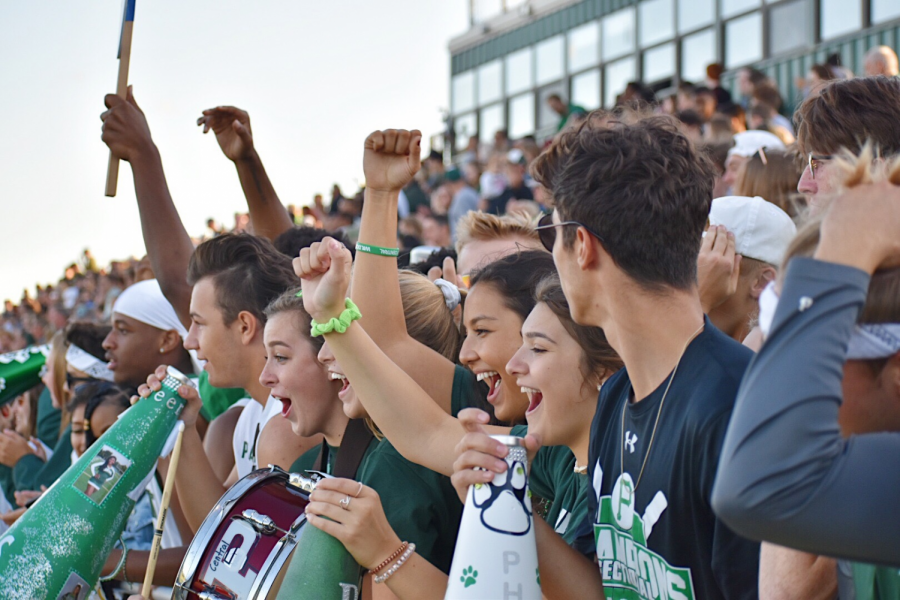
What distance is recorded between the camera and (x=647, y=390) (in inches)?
84.8

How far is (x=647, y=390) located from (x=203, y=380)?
392 cm

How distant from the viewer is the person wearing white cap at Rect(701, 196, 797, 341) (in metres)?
3.19

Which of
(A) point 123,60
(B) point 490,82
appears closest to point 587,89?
(B) point 490,82

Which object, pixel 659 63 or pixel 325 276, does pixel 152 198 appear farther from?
pixel 659 63

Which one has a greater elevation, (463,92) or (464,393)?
(463,92)

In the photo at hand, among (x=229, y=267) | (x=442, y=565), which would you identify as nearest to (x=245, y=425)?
(x=229, y=267)

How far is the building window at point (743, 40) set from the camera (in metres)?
16.8

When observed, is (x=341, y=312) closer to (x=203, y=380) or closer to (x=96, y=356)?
(x=203, y=380)

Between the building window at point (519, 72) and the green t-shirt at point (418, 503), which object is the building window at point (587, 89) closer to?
the building window at point (519, 72)

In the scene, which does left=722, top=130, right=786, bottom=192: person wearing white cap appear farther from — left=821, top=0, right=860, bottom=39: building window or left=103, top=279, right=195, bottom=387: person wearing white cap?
left=821, top=0, right=860, bottom=39: building window

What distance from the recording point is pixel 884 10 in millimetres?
14281

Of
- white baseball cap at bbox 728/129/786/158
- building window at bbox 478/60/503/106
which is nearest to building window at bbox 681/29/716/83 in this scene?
building window at bbox 478/60/503/106

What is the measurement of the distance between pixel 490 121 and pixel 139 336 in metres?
19.8

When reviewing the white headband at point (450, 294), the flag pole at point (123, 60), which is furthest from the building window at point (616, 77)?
the white headband at point (450, 294)
